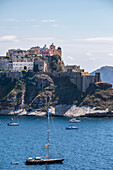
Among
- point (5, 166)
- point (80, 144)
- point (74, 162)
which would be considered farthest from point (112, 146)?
point (5, 166)

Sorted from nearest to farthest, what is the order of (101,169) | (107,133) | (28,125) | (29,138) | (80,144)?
(101,169) → (80,144) → (29,138) → (107,133) → (28,125)

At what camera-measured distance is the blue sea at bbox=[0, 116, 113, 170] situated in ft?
392

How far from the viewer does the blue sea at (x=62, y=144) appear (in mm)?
119625

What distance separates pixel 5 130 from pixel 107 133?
33.3 m

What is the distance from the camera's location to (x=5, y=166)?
117625 millimetres

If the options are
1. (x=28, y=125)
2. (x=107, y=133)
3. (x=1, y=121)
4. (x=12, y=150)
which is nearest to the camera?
(x=12, y=150)

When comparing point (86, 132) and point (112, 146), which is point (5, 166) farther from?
point (86, 132)

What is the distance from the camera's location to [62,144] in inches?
5620

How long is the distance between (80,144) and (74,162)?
22005mm

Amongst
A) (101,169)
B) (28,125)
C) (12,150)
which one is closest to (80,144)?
(12,150)

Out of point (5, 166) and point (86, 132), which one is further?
point (86, 132)

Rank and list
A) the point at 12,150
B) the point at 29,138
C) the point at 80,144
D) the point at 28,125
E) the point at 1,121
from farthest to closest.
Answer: the point at 1,121 < the point at 28,125 < the point at 29,138 < the point at 80,144 < the point at 12,150

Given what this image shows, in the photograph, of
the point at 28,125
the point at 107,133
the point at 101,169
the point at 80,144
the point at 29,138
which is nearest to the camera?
the point at 101,169

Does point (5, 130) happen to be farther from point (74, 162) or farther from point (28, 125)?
point (74, 162)
